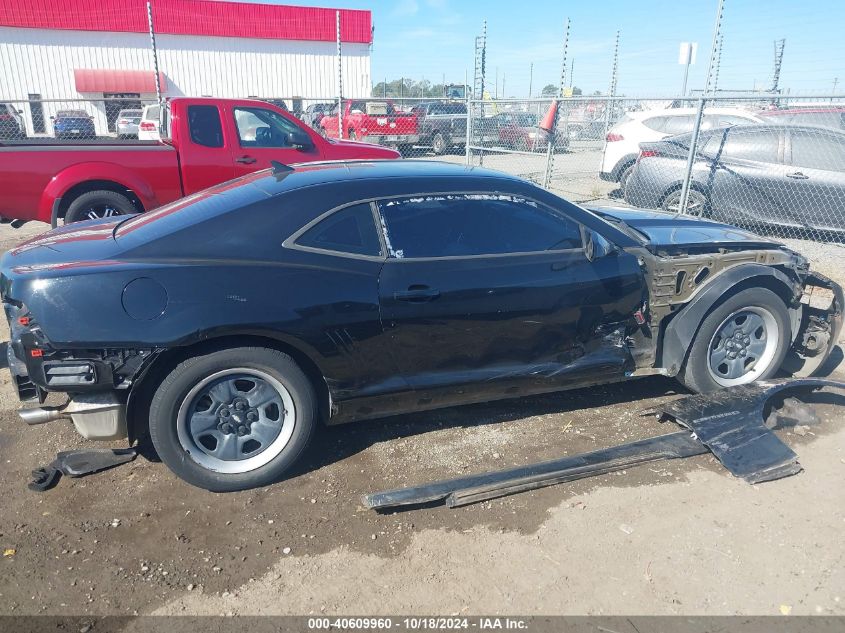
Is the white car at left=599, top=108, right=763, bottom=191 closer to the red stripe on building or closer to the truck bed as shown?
the truck bed

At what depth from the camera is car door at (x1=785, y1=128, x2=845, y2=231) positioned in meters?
8.31

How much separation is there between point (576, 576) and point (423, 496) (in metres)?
0.85

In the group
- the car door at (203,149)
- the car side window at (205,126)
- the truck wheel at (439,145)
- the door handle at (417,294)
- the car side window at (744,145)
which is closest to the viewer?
the door handle at (417,294)

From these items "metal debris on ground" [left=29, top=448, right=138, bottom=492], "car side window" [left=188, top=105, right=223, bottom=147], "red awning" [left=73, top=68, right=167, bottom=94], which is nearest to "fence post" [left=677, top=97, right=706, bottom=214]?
"car side window" [left=188, top=105, right=223, bottom=147]

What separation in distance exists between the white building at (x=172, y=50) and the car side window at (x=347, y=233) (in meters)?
27.5

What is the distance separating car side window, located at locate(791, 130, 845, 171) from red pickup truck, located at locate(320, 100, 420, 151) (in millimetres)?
10863

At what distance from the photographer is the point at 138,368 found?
305cm

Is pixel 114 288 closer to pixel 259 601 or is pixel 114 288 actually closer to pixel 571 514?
pixel 259 601

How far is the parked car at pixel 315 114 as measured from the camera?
18973 mm

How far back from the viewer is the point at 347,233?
3.41 m

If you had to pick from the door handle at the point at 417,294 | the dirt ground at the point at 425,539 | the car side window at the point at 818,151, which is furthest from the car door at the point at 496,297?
the car side window at the point at 818,151

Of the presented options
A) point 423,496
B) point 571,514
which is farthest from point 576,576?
point 423,496

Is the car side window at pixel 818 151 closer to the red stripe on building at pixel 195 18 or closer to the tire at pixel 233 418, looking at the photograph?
the tire at pixel 233 418

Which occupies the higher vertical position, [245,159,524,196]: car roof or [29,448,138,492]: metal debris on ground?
[245,159,524,196]: car roof
